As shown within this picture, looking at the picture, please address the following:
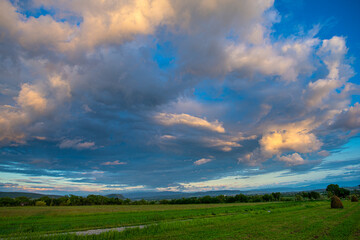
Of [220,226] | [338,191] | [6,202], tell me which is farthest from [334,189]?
[6,202]

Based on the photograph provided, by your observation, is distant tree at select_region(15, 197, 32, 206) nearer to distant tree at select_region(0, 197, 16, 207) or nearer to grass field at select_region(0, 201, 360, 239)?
distant tree at select_region(0, 197, 16, 207)

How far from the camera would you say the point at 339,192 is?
452 ft

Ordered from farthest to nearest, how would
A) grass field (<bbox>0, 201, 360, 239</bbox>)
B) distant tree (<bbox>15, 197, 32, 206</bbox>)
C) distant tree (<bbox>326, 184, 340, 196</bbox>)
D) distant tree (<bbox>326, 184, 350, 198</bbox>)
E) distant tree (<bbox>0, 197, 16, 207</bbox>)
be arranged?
distant tree (<bbox>326, 184, 340, 196</bbox>), distant tree (<bbox>326, 184, 350, 198</bbox>), distant tree (<bbox>15, 197, 32, 206</bbox>), distant tree (<bbox>0, 197, 16, 207</bbox>), grass field (<bbox>0, 201, 360, 239</bbox>)

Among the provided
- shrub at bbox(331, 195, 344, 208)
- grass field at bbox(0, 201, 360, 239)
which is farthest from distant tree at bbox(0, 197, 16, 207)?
shrub at bbox(331, 195, 344, 208)

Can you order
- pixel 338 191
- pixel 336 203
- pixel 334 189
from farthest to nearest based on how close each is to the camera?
pixel 334 189 < pixel 338 191 < pixel 336 203

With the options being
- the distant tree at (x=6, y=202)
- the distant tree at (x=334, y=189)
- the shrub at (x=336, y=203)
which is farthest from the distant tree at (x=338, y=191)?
the distant tree at (x=6, y=202)

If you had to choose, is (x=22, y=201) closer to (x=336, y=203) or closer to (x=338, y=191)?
(x=336, y=203)

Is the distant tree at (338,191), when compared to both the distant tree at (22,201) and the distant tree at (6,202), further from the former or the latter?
the distant tree at (6,202)

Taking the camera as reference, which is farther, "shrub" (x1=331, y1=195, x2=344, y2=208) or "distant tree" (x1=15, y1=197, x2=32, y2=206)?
"distant tree" (x1=15, y1=197, x2=32, y2=206)

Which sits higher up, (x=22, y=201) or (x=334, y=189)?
(x=334, y=189)

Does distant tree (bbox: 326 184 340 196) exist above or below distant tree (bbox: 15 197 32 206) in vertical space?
above

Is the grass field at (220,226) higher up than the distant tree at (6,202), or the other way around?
the grass field at (220,226)

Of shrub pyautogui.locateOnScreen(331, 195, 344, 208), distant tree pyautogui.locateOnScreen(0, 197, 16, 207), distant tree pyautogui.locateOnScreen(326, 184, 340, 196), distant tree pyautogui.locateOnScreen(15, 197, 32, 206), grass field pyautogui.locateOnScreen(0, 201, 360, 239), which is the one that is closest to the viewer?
grass field pyautogui.locateOnScreen(0, 201, 360, 239)

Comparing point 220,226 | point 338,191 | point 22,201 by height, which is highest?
point 220,226
